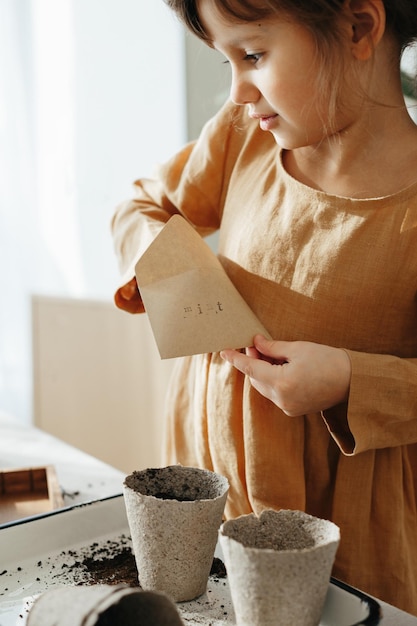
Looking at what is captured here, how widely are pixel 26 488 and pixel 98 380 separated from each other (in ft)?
3.90

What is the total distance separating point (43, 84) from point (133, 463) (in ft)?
4.59

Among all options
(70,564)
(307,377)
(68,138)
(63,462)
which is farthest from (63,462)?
(68,138)

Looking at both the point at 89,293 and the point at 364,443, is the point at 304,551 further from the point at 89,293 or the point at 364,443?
the point at 89,293

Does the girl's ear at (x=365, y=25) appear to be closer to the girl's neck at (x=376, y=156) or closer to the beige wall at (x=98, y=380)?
the girl's neck at (x=376, y=156)

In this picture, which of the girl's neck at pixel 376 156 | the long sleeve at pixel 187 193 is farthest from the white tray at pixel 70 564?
the girl's neck at pixel 376 156

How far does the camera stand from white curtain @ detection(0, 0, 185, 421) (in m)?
2.13

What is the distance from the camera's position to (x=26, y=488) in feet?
3.04

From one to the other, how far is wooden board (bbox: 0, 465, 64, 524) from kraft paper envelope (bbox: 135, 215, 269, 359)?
0.96ft

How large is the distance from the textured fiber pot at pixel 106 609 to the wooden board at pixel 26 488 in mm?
411

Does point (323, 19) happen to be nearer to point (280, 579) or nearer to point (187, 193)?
point (187, 193)

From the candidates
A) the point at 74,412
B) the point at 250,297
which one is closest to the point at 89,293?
the point at 74,412

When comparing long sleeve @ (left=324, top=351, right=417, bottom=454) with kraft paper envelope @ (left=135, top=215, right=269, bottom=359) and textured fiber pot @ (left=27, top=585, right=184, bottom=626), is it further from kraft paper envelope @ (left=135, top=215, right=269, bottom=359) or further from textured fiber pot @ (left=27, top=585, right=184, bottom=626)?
textured fiber pot @ (left=27, top=585, right=184, bottom=626)

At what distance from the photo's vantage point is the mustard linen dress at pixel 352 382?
69 centimetres

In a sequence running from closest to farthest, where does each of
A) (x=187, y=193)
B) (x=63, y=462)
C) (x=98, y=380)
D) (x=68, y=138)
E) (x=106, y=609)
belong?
(x=106, y=609), (x=187, y=193), (x=63, y=462), (x=98, y=380), (x=68, y=138)
